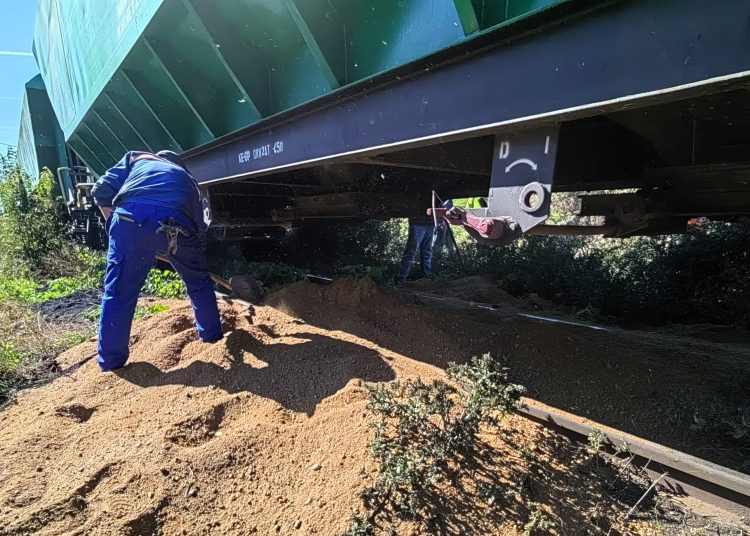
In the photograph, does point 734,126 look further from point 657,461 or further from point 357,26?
point 357,26

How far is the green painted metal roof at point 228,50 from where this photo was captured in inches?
90.0

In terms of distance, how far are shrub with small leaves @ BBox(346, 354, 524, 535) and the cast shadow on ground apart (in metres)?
0.61

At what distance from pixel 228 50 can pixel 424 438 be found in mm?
3060

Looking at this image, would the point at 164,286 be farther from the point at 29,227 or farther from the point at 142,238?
the point at 29,227

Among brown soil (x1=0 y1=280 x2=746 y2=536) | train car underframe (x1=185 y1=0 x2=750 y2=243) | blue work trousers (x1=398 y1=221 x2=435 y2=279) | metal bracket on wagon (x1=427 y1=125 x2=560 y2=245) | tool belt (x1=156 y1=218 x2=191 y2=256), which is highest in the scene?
train car underframe (x1=185 y1=0 x2=750 y2=243)

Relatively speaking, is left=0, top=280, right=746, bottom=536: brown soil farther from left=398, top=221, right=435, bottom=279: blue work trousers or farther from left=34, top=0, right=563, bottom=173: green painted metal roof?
left=398, top=221, right=435, bottom=279: blue work trousers

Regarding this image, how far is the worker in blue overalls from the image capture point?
342 centimetres

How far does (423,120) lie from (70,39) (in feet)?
25.7

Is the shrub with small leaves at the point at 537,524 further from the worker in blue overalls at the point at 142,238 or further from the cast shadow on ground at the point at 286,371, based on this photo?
the worker in blue overalls at the point at 142,238

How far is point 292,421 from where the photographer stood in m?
2.59

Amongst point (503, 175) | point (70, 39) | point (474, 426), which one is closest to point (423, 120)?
point (503, 175)

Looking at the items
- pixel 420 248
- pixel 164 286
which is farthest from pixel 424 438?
pixel 420 248

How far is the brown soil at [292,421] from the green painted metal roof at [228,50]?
1.86 m

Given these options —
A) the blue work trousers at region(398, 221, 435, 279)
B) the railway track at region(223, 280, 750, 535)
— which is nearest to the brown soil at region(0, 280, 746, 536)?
the railway track at region(223, 280, 750, 535)
